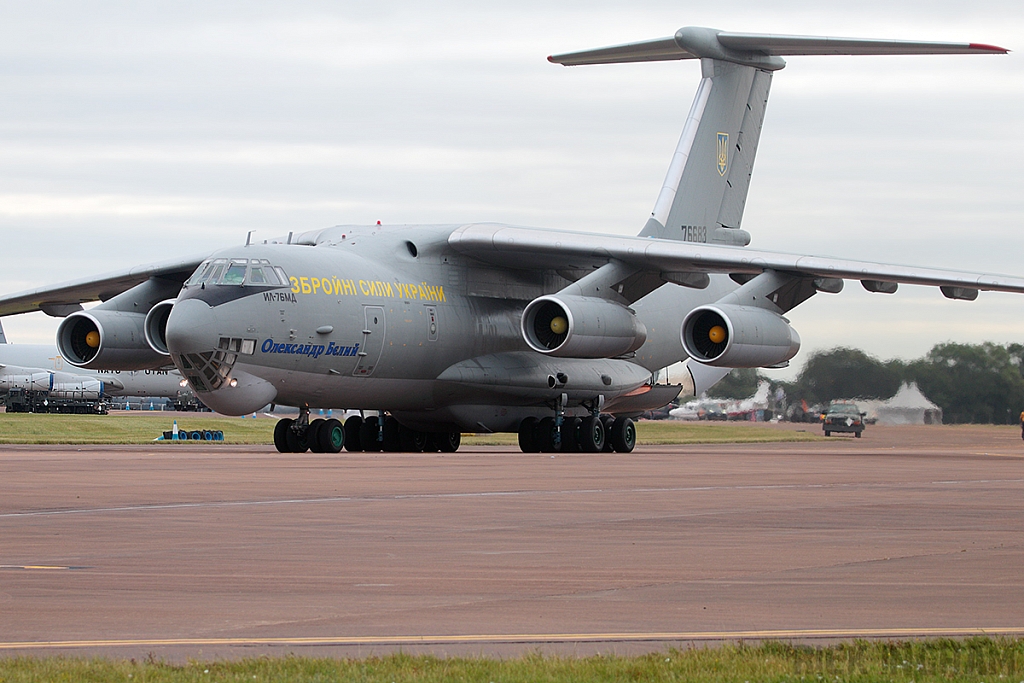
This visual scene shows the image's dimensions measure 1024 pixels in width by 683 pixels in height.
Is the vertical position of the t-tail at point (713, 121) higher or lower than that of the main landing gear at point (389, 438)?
higher

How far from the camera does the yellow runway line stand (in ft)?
16.5

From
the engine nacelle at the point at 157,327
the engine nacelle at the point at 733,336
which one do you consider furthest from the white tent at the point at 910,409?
the engine nacelle at the point at 157,327

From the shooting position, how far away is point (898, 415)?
33.7 meters

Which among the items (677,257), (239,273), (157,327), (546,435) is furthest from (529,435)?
(239,273)

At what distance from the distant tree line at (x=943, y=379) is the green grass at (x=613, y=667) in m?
27.5

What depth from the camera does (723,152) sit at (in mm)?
29766

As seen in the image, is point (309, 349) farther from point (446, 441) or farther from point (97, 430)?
point (97, 430)

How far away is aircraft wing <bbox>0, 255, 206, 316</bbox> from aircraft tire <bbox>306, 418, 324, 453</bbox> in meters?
3.52

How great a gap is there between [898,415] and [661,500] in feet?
76.3

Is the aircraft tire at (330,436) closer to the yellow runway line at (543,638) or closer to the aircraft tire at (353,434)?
the aircraft tire at (353,434)

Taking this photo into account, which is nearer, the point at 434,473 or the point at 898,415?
the point at 434,473

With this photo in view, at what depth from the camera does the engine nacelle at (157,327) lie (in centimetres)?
2384

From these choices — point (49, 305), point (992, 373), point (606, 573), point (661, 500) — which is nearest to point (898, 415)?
point (992, 373)

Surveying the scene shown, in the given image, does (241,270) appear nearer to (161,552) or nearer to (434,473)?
(434,473)
